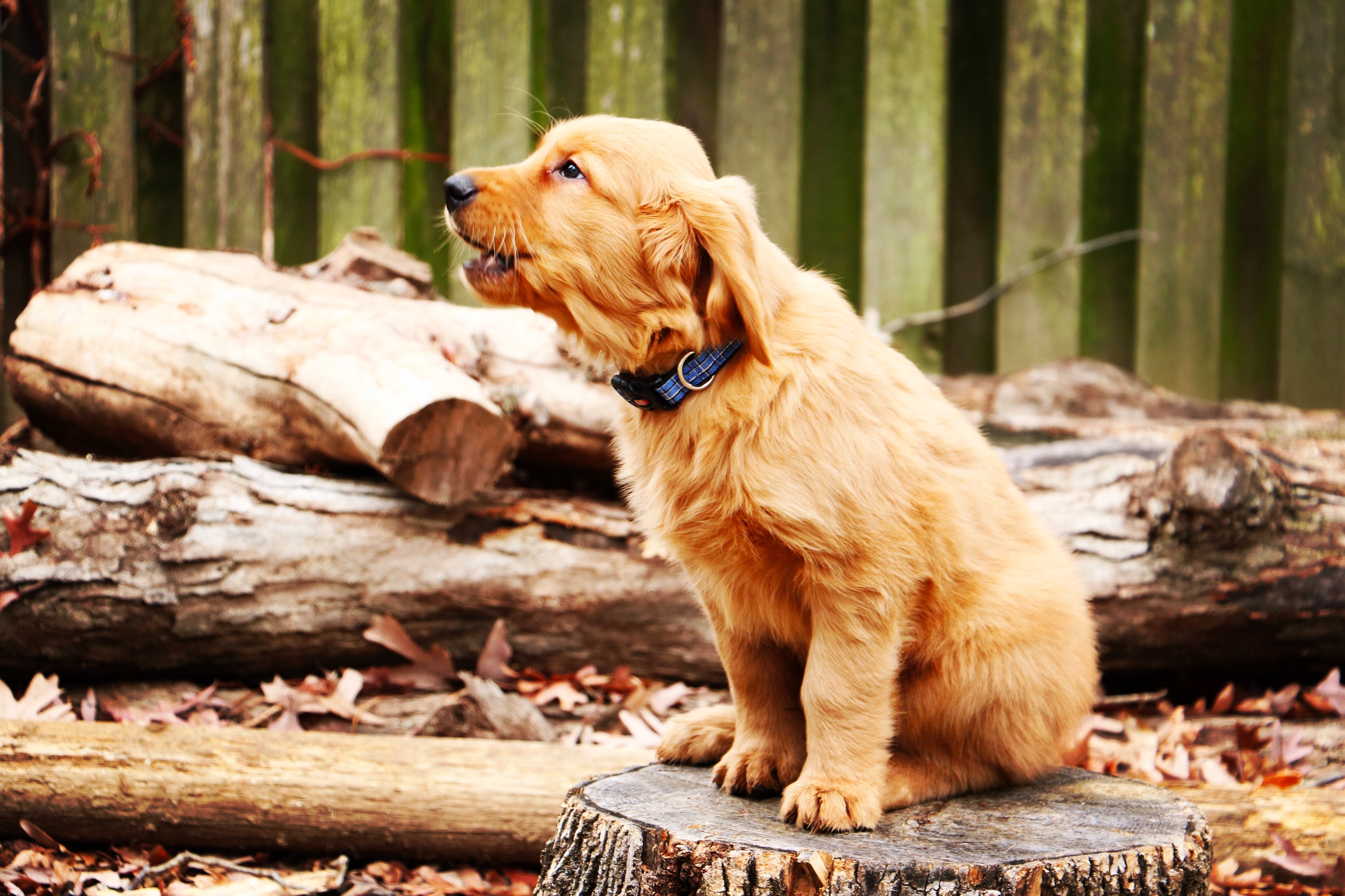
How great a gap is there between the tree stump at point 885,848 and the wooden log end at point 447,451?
60.0 inches

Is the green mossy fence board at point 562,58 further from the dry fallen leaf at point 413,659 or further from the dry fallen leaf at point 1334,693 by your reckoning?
the dry fallen leaf at point 1334,693

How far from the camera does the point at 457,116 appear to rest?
196 inches

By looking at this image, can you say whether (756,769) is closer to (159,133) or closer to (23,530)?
(23,530)

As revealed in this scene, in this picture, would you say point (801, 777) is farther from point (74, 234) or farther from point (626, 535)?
point (74, 234)

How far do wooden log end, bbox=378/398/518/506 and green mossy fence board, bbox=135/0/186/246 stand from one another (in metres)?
2.46

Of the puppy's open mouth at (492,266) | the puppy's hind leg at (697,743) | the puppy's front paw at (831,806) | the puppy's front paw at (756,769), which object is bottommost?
the puppy's hind leg at (697,743)

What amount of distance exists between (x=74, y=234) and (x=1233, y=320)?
5860mm

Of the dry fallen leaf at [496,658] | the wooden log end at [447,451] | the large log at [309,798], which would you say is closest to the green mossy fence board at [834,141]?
the wooden log end at [447,451]

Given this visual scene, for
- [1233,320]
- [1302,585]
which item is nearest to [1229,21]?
[1233,320]

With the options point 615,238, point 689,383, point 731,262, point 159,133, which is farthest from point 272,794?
point 159,133

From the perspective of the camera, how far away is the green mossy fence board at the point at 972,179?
16.5 ft

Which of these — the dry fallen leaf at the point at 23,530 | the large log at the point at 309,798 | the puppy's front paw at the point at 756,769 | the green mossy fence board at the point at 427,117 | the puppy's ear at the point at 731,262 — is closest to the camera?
the puppy's ear at the point at 731,262

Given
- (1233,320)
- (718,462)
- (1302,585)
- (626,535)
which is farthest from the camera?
(1233,320)

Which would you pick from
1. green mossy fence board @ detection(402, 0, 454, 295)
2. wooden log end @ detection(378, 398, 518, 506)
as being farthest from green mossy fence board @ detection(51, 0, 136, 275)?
wooden log end @ detection(378, 398, 518, 506)
